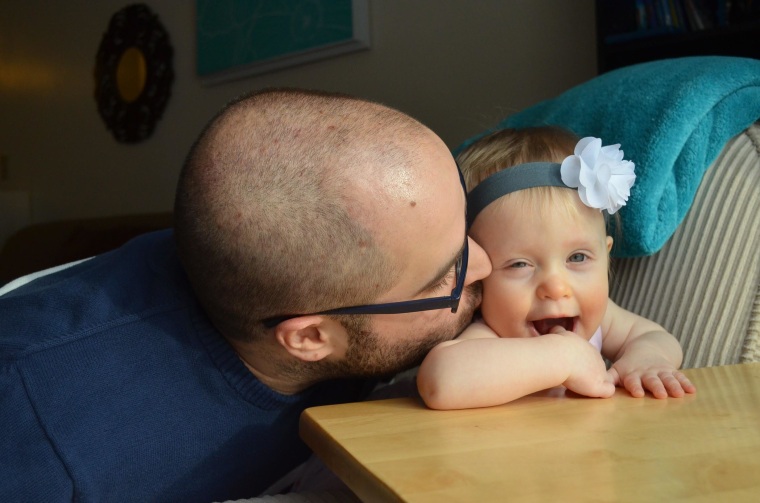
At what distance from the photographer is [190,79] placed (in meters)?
3.78

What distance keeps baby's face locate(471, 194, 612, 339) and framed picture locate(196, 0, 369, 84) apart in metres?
1.93

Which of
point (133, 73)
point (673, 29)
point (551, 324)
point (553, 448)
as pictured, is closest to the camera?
point (553, 448)

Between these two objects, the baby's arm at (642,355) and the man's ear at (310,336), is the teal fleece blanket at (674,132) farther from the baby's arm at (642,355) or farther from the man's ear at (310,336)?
the man's ear at (310,336)

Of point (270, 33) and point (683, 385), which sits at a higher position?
point (270, 33)

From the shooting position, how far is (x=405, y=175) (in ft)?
3.18

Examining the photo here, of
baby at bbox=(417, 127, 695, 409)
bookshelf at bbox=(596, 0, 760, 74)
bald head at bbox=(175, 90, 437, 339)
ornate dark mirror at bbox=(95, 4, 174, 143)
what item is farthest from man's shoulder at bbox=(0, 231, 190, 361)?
ornate dark mirror at bbox=(95, 4, 174, 143)

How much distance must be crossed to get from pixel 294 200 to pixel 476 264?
1.08 feet

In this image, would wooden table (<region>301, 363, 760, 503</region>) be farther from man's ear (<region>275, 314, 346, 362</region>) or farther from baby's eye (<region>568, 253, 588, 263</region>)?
baby's eye (<region>568, 253, 588, 263</region>)

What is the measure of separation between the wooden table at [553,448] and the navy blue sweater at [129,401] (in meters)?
0.28

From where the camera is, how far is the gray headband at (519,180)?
1.17m

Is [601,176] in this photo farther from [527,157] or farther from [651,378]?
[651,378]

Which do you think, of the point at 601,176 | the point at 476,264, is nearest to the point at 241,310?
the point at 476,264

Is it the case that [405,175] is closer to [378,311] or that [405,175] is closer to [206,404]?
[378,311]

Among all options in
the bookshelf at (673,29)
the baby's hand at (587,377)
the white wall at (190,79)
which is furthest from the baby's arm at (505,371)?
the white wall at (190,79)
